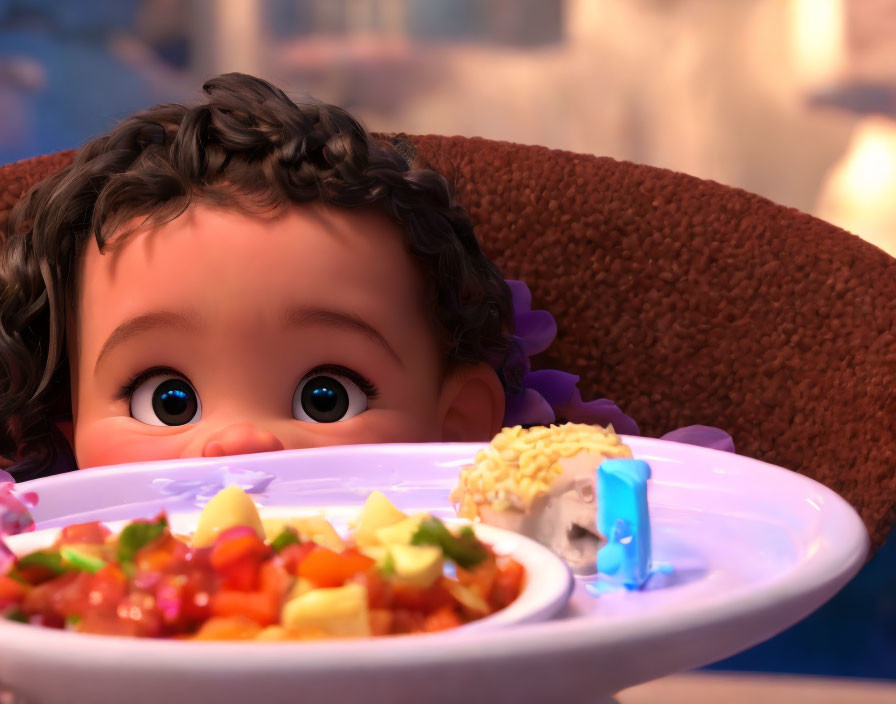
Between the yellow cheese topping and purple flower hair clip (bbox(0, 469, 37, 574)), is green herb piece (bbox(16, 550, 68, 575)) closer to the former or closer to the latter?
purple flower hair clip (bbox(0, 469, 37, 574))

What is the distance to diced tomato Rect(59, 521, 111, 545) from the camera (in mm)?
488

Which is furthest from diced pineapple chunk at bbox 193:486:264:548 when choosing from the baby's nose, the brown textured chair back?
the brown textured chair back

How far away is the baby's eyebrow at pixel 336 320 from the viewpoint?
2.77ft

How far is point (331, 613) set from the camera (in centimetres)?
39

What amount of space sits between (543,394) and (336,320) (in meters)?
0.33

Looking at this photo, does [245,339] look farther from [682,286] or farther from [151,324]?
[682,286]

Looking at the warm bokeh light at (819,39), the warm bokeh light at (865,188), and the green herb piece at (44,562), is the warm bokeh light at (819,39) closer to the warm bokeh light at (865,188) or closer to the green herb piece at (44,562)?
the warm bokeh light at (865,188)

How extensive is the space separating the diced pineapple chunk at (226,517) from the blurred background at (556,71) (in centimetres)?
282

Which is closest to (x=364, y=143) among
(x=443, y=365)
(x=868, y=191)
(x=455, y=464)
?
(x=443, y=365)

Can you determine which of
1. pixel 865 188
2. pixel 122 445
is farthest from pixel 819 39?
pixel 122 445

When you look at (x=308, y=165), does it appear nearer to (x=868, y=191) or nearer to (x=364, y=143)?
(x=364, y=143)

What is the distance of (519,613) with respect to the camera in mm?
407

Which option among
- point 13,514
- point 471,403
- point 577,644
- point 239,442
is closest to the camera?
point 577,644

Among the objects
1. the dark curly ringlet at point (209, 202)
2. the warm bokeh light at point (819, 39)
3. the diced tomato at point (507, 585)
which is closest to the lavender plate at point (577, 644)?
the diced tomato at point (507, 585)
